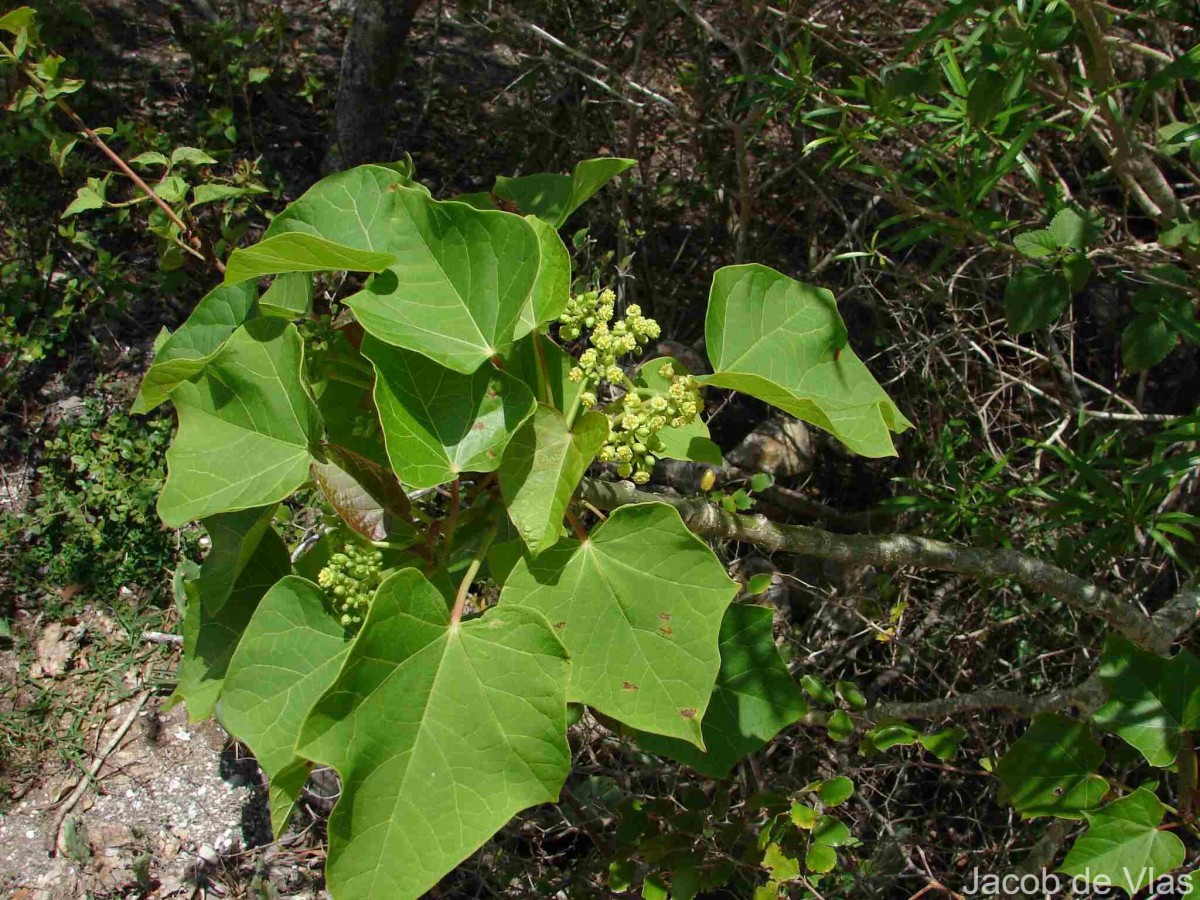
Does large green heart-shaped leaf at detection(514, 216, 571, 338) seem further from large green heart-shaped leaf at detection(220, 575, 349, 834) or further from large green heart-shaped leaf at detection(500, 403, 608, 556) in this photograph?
large green heart-shaped leaf at detection(220, 575, 349, 834)

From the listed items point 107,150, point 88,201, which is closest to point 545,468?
point 107,150

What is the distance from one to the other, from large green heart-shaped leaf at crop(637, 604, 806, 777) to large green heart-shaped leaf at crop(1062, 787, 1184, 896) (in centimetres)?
58

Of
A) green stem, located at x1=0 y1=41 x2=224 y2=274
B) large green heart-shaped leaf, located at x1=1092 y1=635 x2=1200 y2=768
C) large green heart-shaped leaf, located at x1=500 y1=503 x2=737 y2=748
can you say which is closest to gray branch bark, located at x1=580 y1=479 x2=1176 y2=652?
large green heart-shaped leaf, located at x1=500 y1=503 x2=737 y2=748

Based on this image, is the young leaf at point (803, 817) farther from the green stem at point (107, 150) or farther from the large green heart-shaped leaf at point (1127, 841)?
the green stem at point (107, 150)

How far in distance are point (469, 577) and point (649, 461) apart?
32 centimetres

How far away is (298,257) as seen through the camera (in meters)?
1.29

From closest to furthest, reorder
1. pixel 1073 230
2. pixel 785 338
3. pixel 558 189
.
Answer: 1. pixel 785 338
2. pixel 558 189
3. pixel 1073 230

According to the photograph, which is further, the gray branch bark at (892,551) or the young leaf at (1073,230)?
the young leaf at (1073,230)

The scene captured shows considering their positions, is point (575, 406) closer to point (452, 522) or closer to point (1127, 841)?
point (452, 522)

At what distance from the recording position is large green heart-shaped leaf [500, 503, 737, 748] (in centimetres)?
130

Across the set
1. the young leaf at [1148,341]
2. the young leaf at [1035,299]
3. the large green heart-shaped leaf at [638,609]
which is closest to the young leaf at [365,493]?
→ the large green heart-shaped leaf at [638,609]

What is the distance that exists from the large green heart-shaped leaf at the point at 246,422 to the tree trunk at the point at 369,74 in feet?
7.92

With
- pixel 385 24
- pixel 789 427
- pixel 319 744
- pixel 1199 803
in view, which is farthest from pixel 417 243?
pixel 385 24

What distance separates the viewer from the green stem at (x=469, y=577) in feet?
4.37
